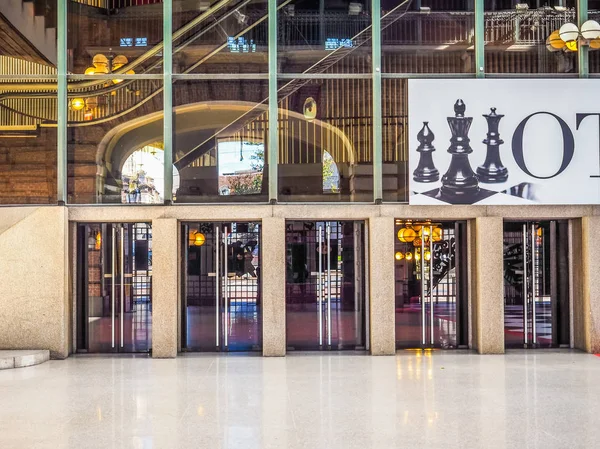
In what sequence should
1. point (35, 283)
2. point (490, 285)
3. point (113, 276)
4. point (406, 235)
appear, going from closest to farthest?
1. point (35, 283)
2. point (490, 285)
3. point (113, 276)
4. point (406, 235)

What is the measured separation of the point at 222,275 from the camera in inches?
593

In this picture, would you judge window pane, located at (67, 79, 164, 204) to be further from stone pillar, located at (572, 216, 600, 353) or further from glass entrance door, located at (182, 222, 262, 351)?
stone pillar, located at (572, 216, 600, 353)

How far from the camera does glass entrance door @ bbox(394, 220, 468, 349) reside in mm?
15062

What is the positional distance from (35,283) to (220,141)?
4.32m

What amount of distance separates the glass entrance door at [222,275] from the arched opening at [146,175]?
1.00 m

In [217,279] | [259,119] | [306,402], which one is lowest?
[306,402]

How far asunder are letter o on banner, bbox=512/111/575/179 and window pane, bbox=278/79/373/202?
274cm

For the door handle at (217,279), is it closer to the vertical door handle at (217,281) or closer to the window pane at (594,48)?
the vertical door handle at (217,281)

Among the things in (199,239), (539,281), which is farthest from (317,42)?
(539,281)

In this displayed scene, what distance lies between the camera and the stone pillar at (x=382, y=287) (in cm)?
1421

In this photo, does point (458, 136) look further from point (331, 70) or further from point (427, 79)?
point (331, 70)

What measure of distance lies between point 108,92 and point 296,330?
245 inches

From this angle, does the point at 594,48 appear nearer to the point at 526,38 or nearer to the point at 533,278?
the point at 526,38

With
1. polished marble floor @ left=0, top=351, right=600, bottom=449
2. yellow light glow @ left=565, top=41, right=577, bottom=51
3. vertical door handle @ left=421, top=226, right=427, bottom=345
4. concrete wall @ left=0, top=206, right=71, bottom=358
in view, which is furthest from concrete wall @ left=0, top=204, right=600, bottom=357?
yellow light glow @ left=565, top=41, right=577, bottom=51
